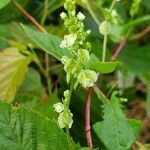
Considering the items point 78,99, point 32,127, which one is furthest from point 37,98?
point 32,127

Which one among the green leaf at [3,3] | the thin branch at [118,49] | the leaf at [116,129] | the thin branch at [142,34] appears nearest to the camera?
the leaf at [116,129]

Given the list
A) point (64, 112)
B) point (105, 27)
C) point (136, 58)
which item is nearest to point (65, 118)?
point (64, 112)

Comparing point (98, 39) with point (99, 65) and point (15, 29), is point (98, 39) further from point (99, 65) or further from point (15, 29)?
point (99, 65)

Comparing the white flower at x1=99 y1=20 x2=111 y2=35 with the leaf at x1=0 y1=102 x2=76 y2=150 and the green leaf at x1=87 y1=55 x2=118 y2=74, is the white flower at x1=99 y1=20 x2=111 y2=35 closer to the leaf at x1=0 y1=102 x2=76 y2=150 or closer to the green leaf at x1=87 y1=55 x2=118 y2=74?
the green leaf at x1=87 y1=55 x2=118 y2=74

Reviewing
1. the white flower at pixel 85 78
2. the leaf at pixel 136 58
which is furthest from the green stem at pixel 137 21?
the white flower at pixel 85 78

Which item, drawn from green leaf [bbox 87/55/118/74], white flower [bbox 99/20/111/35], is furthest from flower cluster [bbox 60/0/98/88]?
white flower [bbox 99/20/111/35]

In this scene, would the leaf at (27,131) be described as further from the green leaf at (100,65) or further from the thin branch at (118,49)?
the thin branch at (118,49)

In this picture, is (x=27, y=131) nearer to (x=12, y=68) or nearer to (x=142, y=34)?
(x=12, y=68)
